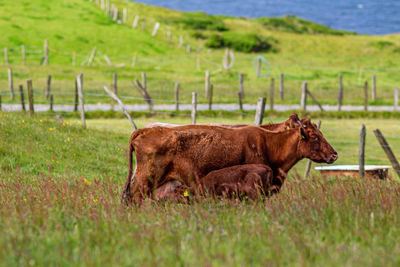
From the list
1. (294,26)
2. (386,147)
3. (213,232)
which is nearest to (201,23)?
(294,26)

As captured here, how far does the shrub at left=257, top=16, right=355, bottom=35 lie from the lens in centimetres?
8388

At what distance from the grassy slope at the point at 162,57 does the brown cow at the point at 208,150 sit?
25.2 metres

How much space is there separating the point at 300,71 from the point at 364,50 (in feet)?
67.0

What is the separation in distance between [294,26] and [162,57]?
38.5 metres

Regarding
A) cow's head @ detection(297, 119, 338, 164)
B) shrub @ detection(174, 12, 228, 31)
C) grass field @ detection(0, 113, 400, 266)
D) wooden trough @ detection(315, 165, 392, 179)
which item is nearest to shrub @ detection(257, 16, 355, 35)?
shrub @ detection(174, 12, 228, 31)

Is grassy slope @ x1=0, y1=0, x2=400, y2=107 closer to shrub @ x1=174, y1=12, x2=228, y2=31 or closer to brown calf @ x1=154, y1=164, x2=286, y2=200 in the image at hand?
shrub @ x1=174, y1=12, x2=228, y2=31

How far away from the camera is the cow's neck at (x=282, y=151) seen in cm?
689

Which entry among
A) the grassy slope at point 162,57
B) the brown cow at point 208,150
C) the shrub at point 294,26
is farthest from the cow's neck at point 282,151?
the shrub at point 294,26

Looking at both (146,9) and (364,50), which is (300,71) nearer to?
(364,50)

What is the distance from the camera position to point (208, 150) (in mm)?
6625

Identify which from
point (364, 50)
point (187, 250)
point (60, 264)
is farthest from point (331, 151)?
point (364, 50)

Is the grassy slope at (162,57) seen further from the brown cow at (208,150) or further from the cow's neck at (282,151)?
the cow's neck at (282,151)

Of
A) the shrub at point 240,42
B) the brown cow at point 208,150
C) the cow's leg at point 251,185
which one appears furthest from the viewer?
the shrub at point 240,42

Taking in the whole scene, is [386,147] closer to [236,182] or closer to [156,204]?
[236,182]
